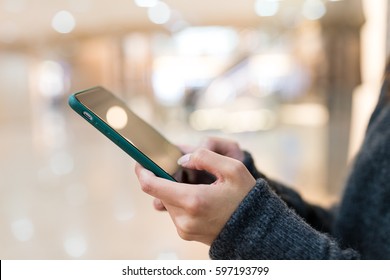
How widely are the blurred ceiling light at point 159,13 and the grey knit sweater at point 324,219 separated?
4.74 metres

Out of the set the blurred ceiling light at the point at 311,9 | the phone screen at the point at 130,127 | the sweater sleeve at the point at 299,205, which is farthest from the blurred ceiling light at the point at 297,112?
the phone screen at the point at 130,127

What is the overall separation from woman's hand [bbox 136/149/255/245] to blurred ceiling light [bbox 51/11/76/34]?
538 centimetres

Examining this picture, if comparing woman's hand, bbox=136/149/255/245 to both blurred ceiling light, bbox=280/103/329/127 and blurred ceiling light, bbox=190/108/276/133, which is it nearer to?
blurred ceiling light, bbox=190/108/276/133

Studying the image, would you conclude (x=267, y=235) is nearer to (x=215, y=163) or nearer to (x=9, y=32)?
(x=215, y=163)

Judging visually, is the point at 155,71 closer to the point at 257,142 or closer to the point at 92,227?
the point at 257,142

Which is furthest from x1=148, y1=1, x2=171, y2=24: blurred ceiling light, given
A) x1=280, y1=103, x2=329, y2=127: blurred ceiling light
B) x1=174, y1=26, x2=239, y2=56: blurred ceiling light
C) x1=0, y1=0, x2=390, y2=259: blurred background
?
x1=280, y1=103, x2=329, y2=127: blurred ceiling light

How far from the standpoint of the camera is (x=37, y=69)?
8070mm

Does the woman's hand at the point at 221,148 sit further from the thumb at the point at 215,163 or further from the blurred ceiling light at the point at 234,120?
the blurred ceiling light at the point at 234,120

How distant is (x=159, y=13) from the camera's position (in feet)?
18.4

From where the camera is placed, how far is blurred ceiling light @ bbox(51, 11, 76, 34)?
5366 mm

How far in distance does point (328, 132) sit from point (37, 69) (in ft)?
23.3

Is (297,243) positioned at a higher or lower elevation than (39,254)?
higher
